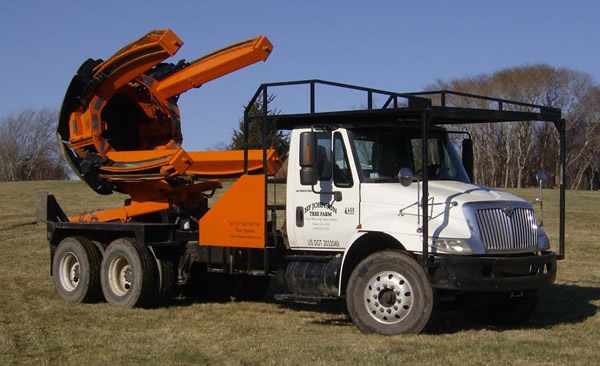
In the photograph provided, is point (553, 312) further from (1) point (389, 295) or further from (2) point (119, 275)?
(2) point (119, 275)

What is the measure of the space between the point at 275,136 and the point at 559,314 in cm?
447

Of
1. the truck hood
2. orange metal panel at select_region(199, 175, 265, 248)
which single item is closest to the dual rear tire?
orange metal panel at select_region(199, 175, 265, 248)

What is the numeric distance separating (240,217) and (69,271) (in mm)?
3711

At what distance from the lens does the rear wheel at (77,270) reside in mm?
13102

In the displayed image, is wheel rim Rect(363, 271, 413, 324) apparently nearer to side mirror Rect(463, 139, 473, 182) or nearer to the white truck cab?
the white truck cab

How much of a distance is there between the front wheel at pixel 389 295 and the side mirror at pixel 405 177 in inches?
31.2

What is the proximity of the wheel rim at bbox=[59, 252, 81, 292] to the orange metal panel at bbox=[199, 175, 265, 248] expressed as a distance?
2827 millimetres

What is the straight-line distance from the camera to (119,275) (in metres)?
13.0

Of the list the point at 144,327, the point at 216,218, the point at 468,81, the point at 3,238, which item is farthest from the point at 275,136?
the point at 468,81

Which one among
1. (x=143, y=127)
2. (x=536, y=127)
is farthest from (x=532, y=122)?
(x=143, y=127)

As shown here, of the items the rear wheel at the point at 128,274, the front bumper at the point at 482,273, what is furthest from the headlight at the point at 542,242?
the rear wheel at the point at 128,274

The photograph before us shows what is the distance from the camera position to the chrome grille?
971cm

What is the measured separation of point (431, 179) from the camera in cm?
1078

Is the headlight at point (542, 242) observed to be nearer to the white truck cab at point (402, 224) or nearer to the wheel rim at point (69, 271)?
the white truck cab at point (402, 224)
